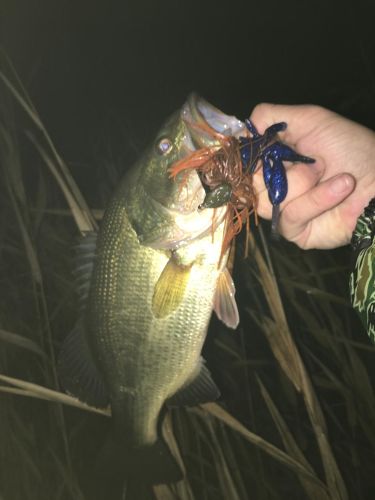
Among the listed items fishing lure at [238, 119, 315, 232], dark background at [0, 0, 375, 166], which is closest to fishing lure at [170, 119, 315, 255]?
fishing lure at [238, 119, 315, 232]

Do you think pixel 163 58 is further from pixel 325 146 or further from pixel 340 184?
pixel 340 184

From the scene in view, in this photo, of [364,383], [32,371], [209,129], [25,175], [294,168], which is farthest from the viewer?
[25,175]

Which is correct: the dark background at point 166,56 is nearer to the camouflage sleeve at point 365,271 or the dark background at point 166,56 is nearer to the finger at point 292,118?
the finger at point 292,118

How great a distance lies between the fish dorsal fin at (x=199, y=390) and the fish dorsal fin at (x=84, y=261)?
0.49 m

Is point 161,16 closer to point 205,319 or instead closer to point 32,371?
point 32,371

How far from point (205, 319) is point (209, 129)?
613mm

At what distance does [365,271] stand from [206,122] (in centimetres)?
63

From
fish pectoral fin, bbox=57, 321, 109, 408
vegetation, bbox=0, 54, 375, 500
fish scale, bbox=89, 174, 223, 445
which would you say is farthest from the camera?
vegetation, bbox=0, 54, 375, 500

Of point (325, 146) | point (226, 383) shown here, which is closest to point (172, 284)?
point (325, 146)

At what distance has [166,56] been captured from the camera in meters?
5.53

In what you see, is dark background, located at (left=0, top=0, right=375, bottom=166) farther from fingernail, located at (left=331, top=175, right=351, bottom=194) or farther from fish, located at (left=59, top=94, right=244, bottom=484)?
fingernail, located at (left=331, top=175, right=351, bottom=194)

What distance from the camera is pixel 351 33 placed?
5.11 meters

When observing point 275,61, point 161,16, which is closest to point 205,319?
point 275,61

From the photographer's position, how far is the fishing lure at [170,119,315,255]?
1212mm
